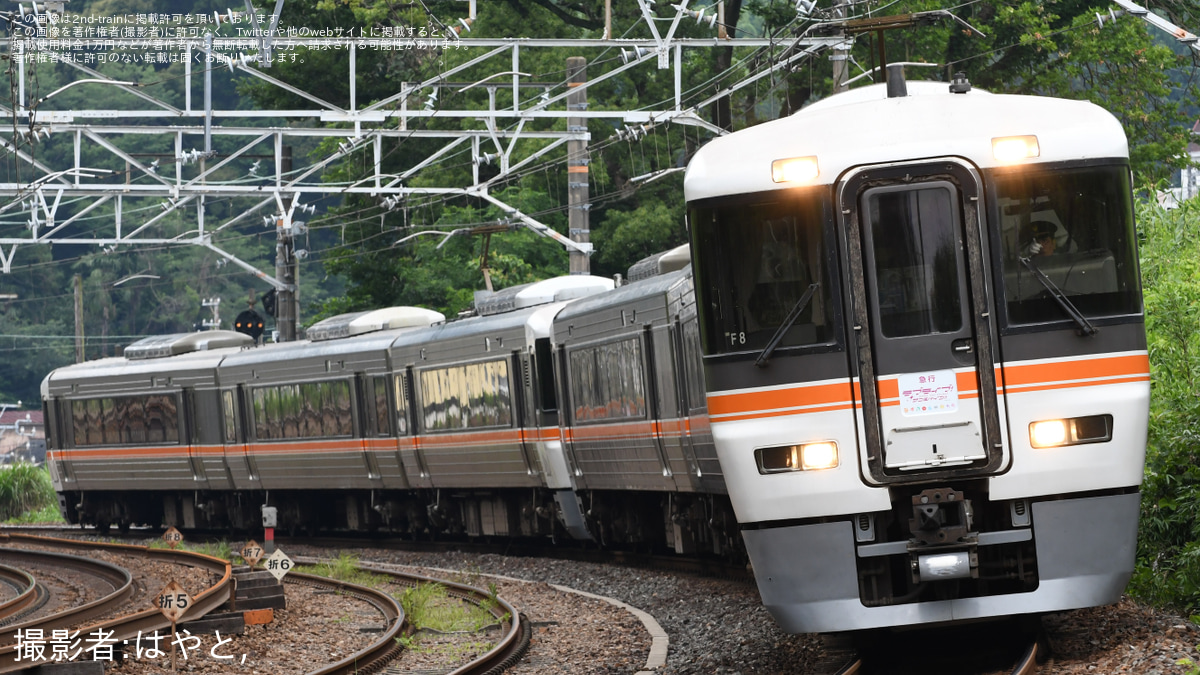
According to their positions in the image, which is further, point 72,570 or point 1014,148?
point 72,570

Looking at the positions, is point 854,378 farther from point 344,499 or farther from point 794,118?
point 344,499

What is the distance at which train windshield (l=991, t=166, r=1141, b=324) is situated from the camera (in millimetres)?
9070

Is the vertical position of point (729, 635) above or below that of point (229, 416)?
below

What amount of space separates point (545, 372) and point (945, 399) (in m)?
12.3

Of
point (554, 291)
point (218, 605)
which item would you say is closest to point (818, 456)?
point (218, 605)

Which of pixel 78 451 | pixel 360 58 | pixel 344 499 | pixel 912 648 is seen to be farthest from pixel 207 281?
pixel 912 648

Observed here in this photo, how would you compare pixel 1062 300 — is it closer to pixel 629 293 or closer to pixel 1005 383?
pixel 1005 383

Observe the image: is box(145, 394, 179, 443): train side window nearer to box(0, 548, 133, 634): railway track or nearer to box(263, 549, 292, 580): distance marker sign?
box(0, 548, 133, 634): railway track

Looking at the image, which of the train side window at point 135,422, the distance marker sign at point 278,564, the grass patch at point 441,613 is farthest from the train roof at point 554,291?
the train side window at point 135,422

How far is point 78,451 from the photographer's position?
32.0 meters

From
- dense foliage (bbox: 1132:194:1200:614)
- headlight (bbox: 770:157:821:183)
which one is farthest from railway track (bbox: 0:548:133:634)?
dense foliage (bbox: 1132:194:1200:614)

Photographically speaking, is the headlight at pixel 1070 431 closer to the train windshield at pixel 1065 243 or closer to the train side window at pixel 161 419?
the train windshield at pixel 1065 243

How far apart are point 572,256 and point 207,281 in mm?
50347

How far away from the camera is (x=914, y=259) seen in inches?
358
